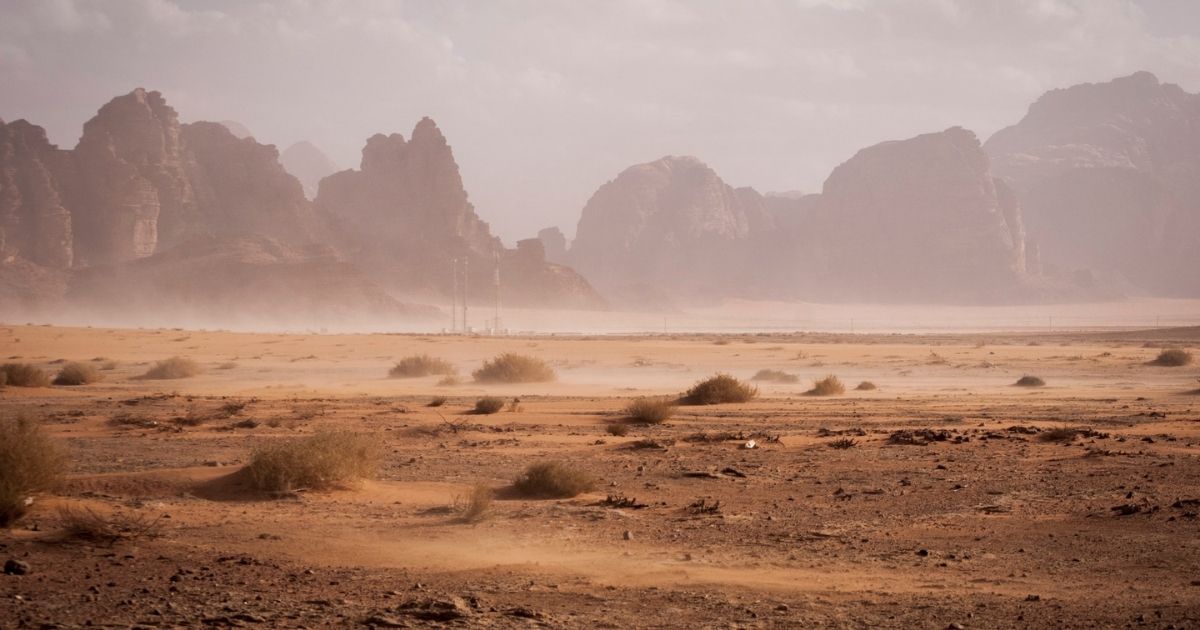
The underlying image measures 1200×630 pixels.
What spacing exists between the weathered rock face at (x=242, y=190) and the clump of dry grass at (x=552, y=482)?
128 meters

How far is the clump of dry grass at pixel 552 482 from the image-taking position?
11.7 meters

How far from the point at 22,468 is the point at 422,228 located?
144040 mm

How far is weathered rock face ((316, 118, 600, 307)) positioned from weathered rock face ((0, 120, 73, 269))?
115 ft

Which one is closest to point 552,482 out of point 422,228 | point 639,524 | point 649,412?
point 639,524

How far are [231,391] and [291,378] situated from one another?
6144 millimetres

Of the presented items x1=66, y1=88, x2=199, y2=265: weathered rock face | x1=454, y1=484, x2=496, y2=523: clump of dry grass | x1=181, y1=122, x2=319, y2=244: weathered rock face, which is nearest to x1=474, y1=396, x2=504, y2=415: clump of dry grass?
x1=454, y1=484, x2=496, y2=523: clump of dry grass

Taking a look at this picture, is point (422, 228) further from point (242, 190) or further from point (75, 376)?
point (75, 376)

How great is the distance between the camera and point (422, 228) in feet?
497

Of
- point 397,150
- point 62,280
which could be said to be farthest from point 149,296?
point 397,150

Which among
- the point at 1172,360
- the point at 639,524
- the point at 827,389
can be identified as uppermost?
the point at 1172,360

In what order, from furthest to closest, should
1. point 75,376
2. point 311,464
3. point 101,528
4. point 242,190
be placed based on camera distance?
point 242,190 < point 75,376 < point 311,464 < point 101,528

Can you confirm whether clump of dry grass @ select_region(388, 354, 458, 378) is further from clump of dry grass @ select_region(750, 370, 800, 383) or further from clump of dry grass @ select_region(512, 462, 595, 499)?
clump of dry grass @ select_region(512, 462, 595, 499)

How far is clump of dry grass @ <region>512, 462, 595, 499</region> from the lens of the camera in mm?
11656

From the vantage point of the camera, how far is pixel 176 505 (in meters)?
10.6
